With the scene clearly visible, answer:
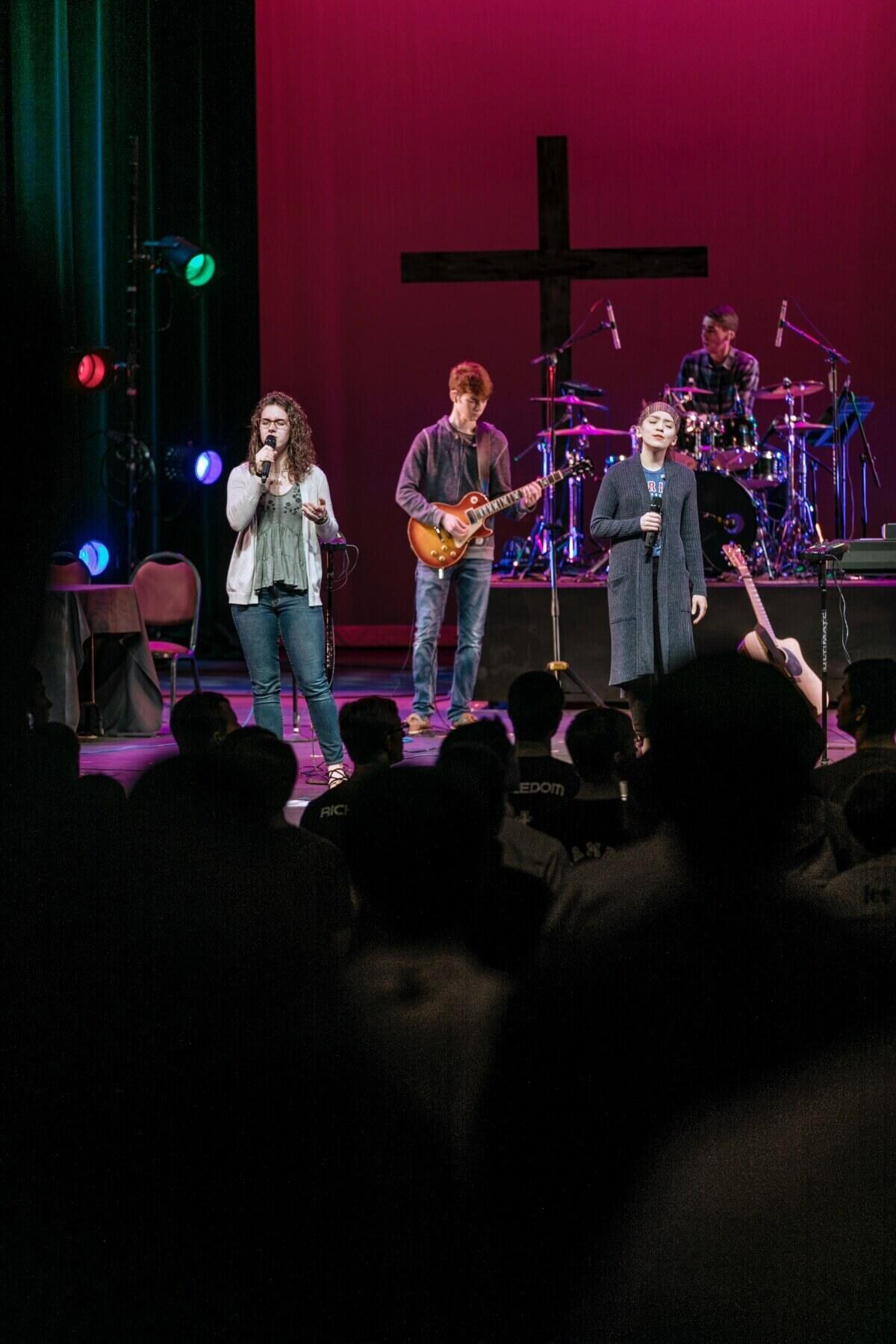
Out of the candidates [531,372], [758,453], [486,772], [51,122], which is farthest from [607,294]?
[486,772]

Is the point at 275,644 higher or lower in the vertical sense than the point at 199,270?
lower

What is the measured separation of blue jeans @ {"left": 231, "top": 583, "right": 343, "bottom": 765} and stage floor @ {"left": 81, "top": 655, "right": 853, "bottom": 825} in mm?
324

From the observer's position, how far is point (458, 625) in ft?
23.5

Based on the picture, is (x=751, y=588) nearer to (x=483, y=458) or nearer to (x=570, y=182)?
(x=483, y=458)

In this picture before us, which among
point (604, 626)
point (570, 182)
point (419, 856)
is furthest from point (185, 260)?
point (419, 856)

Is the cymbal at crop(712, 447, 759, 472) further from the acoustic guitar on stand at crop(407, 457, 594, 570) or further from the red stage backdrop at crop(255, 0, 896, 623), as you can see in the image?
the acoustic guitar on stand at crop(407, 457, 594, 570)

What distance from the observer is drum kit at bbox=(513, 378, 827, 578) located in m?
8.73

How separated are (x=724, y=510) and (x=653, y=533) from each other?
3.36 m

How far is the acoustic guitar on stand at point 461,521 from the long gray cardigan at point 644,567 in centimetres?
144

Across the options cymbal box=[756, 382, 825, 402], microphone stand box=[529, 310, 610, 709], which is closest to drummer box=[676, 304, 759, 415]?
cymbal box=[756, 382, 825, 402]

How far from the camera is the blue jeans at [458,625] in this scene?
7191 mm

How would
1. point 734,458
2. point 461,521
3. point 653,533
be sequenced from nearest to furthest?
point 653,533 < point 461,521 < point 734,458

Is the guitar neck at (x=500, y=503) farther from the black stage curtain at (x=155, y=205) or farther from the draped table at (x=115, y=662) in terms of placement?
the black stage curtain at (x=155, y=205)

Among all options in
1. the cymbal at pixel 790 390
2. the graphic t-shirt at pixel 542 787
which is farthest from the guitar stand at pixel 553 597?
the graphic t-shirt at pixel 542 787
